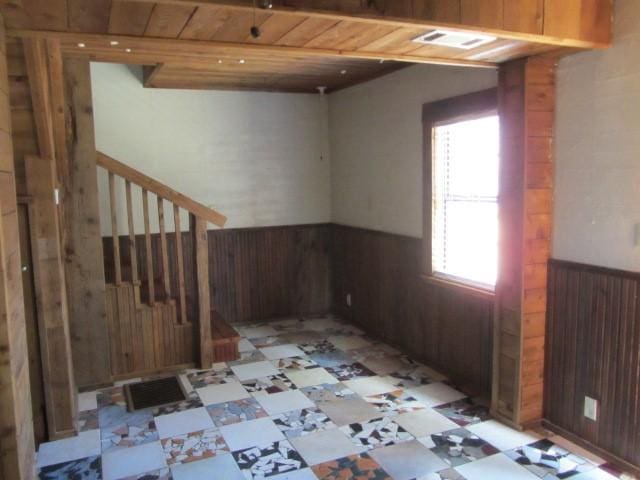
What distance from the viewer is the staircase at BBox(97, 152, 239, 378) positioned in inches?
153

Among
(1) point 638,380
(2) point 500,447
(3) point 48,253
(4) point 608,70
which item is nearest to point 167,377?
(3) point 48,253

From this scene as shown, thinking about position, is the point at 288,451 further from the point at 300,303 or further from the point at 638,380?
A: the point at 300,303

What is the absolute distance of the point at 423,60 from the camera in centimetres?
270

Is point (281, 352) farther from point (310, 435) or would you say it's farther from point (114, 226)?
point (114, 226)

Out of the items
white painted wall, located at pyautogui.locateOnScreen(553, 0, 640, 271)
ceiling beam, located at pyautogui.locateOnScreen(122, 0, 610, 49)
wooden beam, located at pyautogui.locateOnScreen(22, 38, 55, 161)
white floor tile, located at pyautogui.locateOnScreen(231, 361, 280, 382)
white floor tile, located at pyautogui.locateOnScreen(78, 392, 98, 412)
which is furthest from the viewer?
white floor tile, located at pyautogui.locateOnScreen(231, 361, 280, 382)

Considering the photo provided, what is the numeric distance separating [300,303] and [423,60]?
347 cm

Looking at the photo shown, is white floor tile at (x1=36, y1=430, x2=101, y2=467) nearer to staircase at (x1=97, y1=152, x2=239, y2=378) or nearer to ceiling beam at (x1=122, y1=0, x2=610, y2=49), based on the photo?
staircase at (x1=97, y1=152, x2=239, y2=378)

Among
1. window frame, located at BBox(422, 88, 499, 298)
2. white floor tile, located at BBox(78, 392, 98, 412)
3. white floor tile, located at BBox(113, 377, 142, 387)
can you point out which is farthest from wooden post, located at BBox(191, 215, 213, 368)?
window frame, located at BBox(422, 88, 499, 298)

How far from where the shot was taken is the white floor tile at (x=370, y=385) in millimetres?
3643

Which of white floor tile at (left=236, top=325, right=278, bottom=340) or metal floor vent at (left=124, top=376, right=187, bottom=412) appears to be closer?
metal floor vent at (left=124, top=376, right=187, bottom=412)

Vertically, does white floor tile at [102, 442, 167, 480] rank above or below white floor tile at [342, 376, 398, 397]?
below

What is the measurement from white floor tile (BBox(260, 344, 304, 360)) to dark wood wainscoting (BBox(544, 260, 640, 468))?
2114 mm

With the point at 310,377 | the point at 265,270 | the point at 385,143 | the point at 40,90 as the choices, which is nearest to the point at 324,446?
the point at 310,377

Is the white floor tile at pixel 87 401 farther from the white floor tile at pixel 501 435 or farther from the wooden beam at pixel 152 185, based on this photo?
the white floor tile at pixel 501 435
